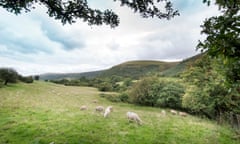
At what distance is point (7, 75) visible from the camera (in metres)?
20.9

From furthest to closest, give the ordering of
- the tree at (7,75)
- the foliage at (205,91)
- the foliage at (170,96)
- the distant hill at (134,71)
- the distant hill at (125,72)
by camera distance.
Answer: the distant hill at (125,72)
the distant hill at (134,71)
the foliage at (170,96)
the tree at (7,75)
the foliage at (205,91)

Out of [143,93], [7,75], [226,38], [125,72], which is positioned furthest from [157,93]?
[125,72]

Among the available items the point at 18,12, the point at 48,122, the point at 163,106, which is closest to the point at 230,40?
the point at 18,12

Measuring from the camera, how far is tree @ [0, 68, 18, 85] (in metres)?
20.4

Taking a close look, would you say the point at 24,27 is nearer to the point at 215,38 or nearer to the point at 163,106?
the point at 215,38

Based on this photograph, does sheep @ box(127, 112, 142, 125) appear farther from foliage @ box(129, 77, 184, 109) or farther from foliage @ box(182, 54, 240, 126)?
foliage @ box(129, 77, 184, 109)

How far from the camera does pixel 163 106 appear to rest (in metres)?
25.9

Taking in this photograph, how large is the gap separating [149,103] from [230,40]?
2557 centimetres

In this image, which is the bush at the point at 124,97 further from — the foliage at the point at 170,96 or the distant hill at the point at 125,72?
the distant hill at the point at 125,72

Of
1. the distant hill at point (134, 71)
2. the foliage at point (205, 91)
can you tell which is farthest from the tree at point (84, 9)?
the distant hill at point (134, 71)

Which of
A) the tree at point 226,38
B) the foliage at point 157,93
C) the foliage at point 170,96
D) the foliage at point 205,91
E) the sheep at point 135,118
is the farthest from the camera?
the foliage at point 157,93

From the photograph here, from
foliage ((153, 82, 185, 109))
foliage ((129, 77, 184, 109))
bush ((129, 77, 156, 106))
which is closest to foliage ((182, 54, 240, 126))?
foliage ((153, 82, 185, 109))

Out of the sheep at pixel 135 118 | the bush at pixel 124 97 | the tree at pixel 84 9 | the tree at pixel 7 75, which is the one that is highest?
the tree at pixel 84 9

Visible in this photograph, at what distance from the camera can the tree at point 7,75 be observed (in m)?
20.4
